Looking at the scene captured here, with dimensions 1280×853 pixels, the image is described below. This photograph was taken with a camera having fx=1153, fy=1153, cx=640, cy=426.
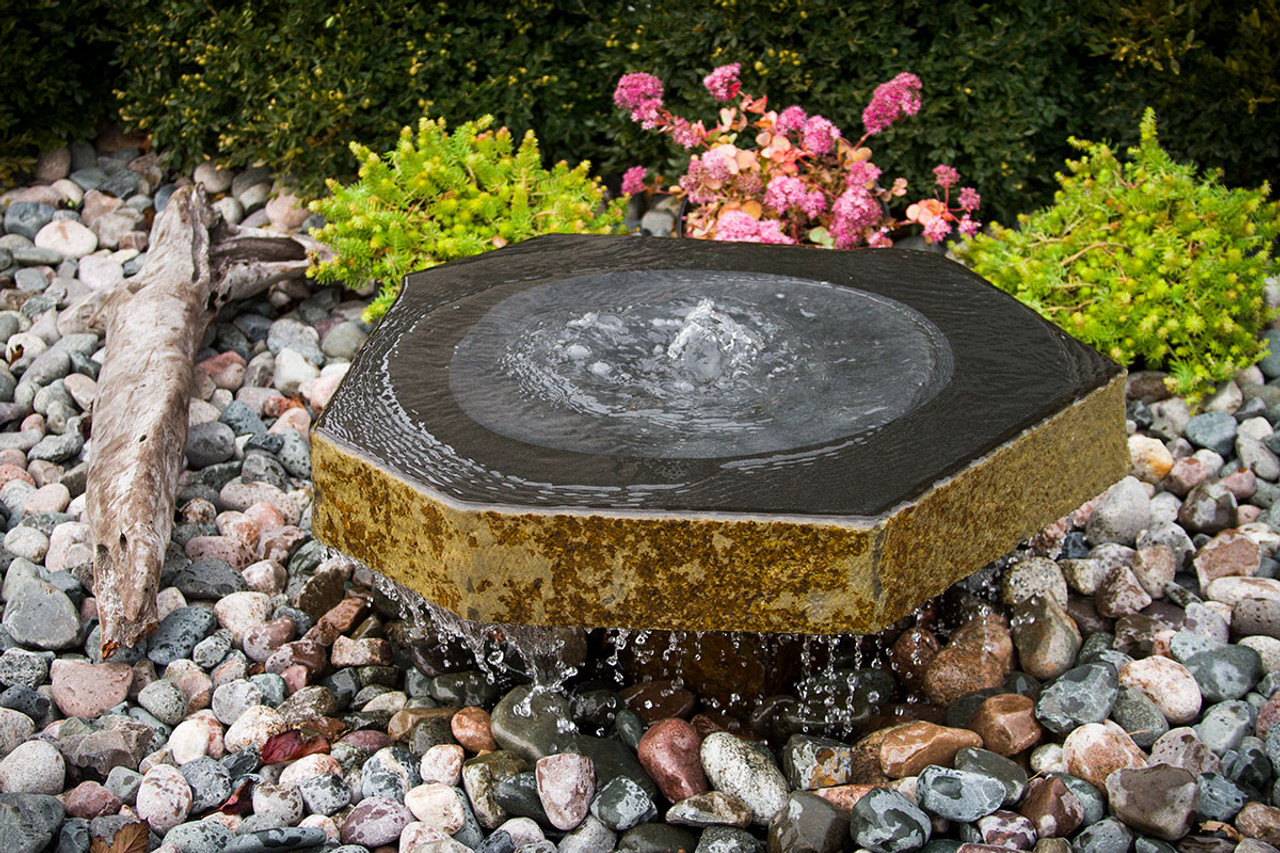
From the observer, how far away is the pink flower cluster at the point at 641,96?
448 cm

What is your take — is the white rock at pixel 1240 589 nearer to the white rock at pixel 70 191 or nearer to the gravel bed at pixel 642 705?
the gravel bed at pixel 642 705

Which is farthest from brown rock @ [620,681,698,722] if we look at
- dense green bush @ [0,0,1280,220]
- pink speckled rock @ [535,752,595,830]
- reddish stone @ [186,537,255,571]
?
dense green bush @ [0,0,1280,220]

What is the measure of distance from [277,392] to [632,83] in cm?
179

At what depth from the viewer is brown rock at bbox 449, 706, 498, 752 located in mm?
2607

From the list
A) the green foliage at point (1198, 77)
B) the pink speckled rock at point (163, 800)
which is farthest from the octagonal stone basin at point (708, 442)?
the green foliage at point (1198, 77)

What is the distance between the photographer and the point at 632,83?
14.7 ft

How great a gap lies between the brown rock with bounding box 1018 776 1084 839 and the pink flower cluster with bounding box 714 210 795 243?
2.28 meters

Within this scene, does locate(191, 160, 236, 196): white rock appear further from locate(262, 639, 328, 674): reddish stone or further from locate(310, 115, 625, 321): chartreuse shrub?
locate(262, 639, 328, 674): reddish stone

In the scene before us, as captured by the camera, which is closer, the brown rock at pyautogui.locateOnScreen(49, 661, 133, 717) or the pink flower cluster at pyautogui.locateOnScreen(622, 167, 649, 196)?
the brown rock at pyautogui.locateOnScreen(49, 661, 133, 717)

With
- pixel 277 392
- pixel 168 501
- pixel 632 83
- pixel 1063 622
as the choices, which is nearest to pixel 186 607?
pixel 168 501

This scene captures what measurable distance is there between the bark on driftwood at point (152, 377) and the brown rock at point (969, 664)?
1.93 metres

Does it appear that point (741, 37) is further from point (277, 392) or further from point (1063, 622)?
point (1063, 622)

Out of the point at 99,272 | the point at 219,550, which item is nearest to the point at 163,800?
the point at 219,550

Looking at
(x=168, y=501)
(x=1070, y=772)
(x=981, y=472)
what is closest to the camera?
(x=981, y=472)
